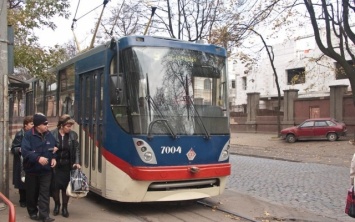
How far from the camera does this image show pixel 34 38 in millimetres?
13586

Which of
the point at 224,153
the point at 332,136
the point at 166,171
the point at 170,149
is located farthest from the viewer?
the point at 332,136

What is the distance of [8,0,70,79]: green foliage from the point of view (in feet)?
39.3

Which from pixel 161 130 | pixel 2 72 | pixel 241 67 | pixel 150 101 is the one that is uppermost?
pixel 241 67

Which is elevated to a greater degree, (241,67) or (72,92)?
(241,67)

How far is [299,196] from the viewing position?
10062 millimetres

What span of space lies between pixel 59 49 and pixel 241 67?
162ft

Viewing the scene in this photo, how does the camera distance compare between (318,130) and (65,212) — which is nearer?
(65,212)

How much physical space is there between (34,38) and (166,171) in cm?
803

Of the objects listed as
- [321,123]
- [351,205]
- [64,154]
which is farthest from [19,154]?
[321,123]

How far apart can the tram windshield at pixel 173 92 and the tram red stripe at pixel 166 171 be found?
24.0 inches

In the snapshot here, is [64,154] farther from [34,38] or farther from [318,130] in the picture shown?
[318,130]

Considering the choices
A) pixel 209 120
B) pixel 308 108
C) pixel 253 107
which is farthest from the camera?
pixel 253 107

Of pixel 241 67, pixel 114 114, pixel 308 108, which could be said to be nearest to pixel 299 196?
pixel 114 114

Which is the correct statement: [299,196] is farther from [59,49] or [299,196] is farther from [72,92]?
[59,49]
